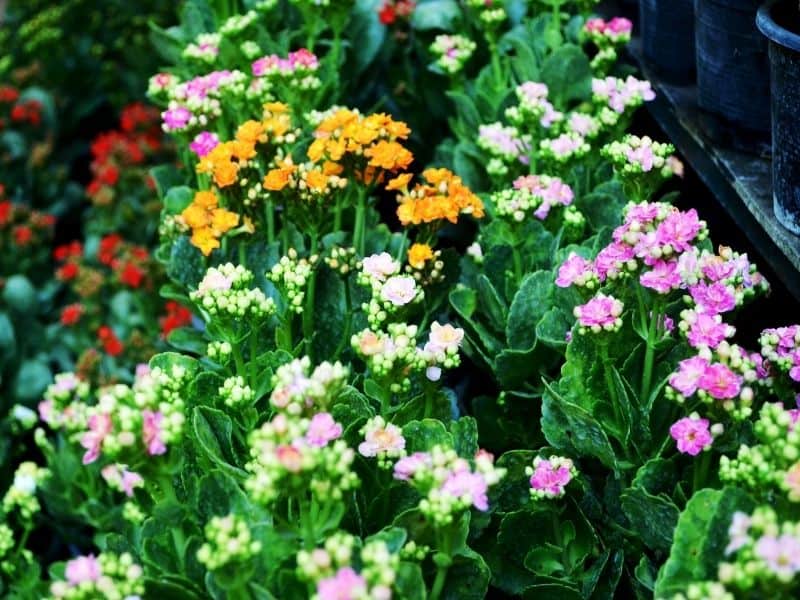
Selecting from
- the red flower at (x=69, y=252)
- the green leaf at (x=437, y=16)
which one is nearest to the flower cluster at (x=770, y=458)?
the green leaf at (x=437, y=16)

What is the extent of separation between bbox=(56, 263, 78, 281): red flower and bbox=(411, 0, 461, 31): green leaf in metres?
1.35

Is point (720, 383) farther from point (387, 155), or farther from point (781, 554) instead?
point (387, 155)

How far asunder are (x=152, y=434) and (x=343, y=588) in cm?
32

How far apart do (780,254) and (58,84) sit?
121 inches

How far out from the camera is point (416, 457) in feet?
4.32

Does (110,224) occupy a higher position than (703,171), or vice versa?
(703,171)

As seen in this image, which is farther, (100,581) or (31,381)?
(31,381)

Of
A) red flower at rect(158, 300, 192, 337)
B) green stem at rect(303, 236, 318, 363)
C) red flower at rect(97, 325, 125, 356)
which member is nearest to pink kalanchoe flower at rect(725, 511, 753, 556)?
green stem at rect(303, 236, 318, 363)

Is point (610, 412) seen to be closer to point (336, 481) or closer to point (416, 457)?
point (416, 457)

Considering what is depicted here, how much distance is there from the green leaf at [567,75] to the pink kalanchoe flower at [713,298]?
3.02 feet

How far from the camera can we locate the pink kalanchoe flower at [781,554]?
1.07 meters

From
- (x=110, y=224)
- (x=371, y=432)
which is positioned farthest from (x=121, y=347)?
(x=371, y=432)

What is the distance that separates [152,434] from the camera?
128 centimetres

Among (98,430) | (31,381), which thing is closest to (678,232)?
(98,430)
